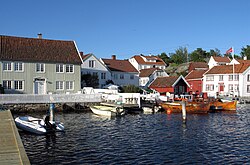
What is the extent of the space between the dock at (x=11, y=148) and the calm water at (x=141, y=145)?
5.62ft

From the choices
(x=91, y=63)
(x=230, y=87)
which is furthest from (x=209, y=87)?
(x=91, y=63)

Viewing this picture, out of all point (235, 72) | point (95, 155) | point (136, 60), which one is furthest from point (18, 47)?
point (136, 60)

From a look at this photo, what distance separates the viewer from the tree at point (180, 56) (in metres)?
136

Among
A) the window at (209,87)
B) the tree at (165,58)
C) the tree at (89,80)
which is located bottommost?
the window at (209,87)

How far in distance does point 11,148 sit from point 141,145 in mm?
9189

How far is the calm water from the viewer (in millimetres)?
17078

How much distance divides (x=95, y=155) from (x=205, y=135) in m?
10.7

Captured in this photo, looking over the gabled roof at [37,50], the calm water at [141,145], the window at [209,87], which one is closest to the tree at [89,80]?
the gabled roof at [37,50]

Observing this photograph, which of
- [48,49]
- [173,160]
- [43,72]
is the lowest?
[173,160]

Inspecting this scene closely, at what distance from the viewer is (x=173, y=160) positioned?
55.4ft

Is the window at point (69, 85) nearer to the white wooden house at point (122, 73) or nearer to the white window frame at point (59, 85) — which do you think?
the white window frame at point (59, 85)

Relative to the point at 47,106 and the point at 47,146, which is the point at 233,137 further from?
the point at 47,106

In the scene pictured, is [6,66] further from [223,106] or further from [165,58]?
[165,58]

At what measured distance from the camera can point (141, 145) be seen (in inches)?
809
